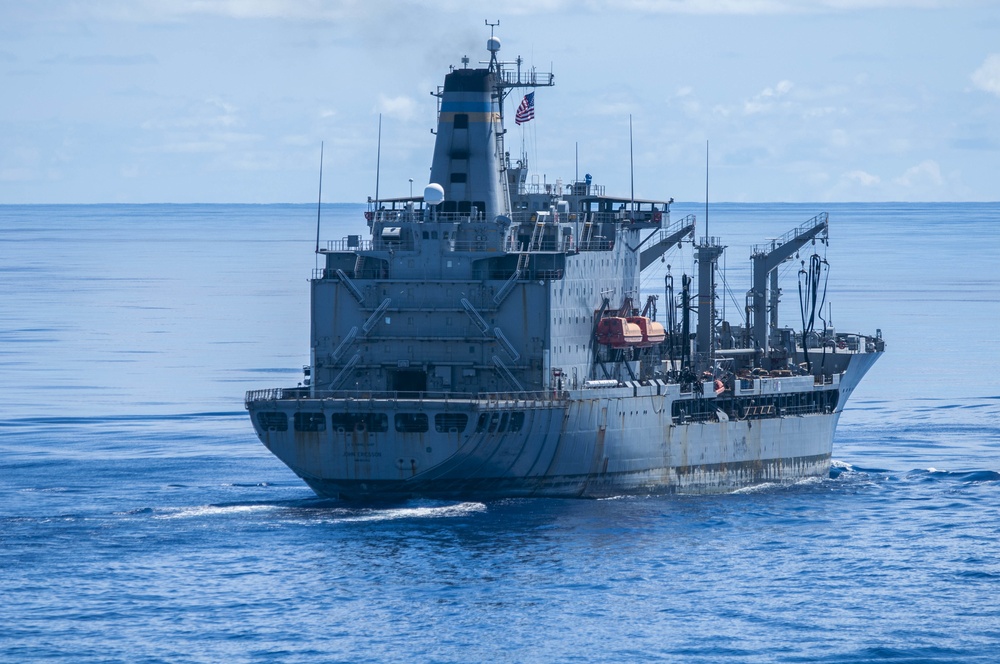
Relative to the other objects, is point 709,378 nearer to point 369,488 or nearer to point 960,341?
point 369,488

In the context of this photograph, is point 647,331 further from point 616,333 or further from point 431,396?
point 431,396

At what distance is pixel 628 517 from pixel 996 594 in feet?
44.5

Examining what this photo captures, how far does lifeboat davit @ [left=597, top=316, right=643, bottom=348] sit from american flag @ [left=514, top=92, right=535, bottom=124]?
8227 mm

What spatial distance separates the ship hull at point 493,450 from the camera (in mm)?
54188

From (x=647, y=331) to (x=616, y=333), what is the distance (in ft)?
6.45

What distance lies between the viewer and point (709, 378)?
66.2 m

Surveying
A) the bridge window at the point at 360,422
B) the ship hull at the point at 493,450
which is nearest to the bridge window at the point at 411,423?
the ship hull at the point at 493,450

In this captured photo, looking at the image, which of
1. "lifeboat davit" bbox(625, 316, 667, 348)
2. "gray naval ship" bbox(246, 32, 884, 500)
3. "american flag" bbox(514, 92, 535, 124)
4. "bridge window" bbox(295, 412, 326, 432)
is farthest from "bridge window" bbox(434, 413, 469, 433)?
"american flag" bbox(514, 92, 535, 124)

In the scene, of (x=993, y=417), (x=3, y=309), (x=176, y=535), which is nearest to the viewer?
(x=176, y=535)

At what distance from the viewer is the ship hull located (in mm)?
54188

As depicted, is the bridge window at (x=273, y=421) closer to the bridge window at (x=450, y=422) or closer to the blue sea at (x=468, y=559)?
the blue sea at (x=468, y=559)

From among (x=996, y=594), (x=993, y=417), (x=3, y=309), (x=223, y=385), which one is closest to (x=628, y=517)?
(x=996, y=594)

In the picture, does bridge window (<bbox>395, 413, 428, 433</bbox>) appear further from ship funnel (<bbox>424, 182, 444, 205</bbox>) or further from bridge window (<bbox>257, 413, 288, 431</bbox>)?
ship funnel (<bbox>424, 182, 444, 205</bbox>)

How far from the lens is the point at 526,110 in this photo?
6272 cm
